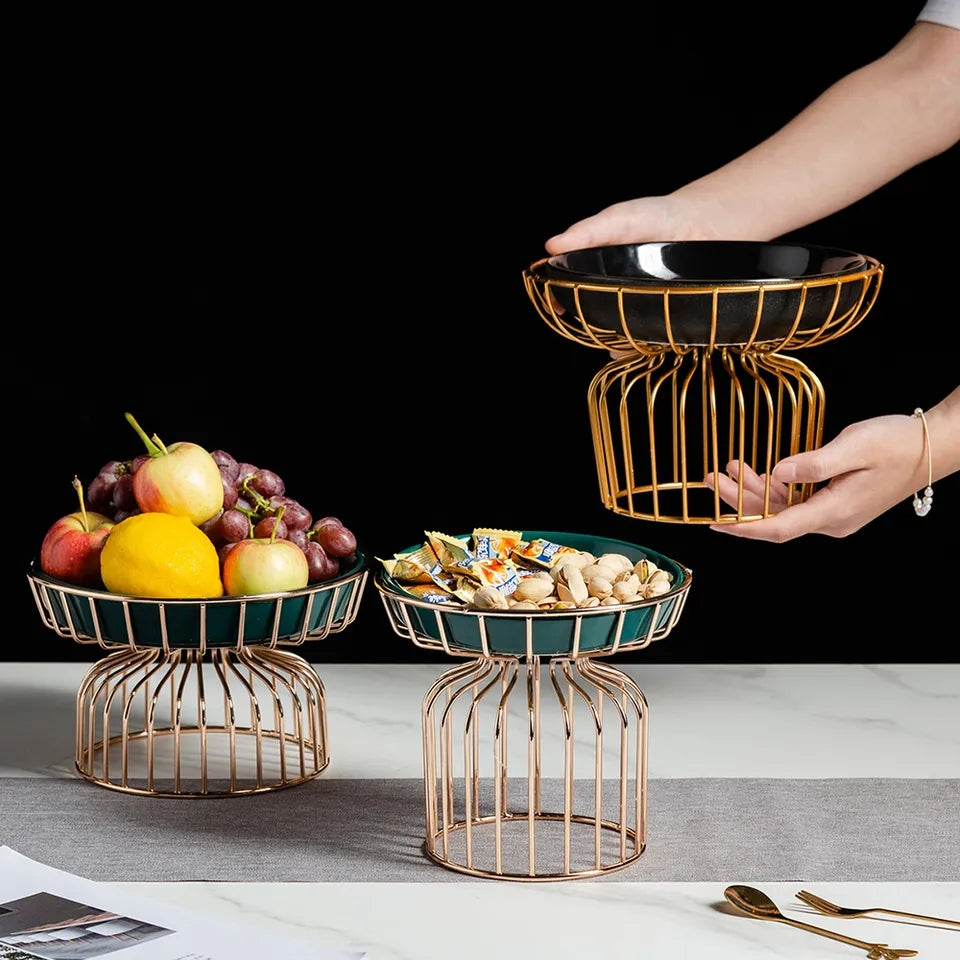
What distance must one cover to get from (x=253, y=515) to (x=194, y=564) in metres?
0.12

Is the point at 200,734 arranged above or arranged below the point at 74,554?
below

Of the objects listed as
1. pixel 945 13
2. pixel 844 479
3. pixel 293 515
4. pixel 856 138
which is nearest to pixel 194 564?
pixel 293 515

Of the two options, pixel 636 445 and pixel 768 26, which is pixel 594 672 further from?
pixel 768 26

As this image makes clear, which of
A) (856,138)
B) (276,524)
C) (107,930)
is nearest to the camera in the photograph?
(107,930)

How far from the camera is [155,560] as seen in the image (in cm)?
150

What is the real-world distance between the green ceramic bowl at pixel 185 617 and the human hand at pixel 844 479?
0.42 m

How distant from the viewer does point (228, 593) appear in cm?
156

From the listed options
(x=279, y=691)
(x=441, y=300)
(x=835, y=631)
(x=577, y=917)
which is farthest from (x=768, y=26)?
(x=577, y=917)

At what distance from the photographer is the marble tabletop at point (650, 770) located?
125cm

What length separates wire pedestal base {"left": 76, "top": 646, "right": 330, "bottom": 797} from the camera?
1.61m

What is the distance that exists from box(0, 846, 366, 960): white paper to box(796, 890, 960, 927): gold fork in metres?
0.39

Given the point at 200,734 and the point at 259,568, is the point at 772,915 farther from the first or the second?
the point at 200,734

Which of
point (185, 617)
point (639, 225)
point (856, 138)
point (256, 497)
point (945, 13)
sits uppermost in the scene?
point (945, 13)

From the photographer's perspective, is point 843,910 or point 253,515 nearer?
point 843,910
